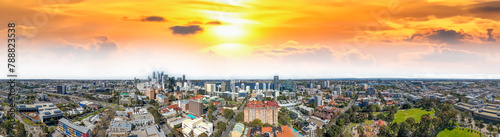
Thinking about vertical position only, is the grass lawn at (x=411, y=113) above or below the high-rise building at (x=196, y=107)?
below

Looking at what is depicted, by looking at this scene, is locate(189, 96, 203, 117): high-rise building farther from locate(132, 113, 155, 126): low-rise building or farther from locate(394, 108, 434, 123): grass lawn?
locate(394, 108, 434, 123): grass lawn

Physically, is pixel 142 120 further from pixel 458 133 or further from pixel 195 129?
pixel 458 133

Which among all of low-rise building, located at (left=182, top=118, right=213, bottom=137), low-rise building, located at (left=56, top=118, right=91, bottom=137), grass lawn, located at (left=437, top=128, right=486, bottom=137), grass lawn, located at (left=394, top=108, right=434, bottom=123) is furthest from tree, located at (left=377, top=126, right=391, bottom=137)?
low-rise building, located at (left=56, top=118, right=91, bottom=137)

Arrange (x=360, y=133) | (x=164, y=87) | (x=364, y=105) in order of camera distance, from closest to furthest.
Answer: (x=360, y=133) < (x=364, y=105) < (x=164, y=87)

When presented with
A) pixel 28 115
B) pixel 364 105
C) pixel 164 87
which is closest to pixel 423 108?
pixel 364 105

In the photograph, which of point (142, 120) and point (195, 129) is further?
point (142, 120)

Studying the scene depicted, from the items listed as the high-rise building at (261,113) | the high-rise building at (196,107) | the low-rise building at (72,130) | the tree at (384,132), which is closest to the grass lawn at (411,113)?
the tree at (384,132)

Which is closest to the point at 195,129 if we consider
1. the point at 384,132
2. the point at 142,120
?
the point at 142,120

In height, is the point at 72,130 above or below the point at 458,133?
above

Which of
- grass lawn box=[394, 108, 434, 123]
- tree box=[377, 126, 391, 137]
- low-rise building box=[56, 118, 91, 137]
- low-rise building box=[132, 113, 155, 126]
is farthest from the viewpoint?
grass lawn box=[394, 108, 434, 123]

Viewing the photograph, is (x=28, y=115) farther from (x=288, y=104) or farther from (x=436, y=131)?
(x=436, y=131)

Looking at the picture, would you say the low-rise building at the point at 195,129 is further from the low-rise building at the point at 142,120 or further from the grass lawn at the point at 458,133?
the grass lawn at the point at 458,133
